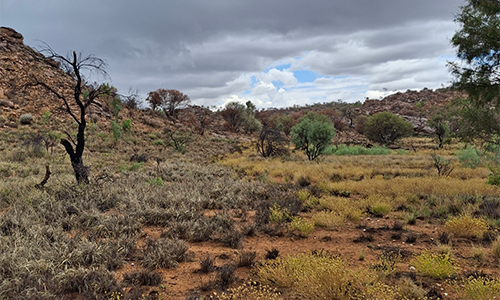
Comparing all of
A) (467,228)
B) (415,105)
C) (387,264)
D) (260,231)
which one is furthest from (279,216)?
(415,105)

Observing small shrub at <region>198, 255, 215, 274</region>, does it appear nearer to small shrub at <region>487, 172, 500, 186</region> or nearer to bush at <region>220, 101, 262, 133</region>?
small shrub at <region>487, 172, 500, 186</region>

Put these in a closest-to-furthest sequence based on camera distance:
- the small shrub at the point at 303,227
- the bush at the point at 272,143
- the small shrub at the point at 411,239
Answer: the small shrub at the point at 411,239, the small shrub at the point at 303,227, the bush at the point at 272,143

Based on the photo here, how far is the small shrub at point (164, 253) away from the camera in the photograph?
4918 mm

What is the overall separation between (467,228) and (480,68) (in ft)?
22.7

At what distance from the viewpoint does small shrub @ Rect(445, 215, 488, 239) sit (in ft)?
20.9

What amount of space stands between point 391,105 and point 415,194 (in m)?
73.7

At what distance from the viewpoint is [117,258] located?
486 centimetres

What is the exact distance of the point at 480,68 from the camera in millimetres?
10102

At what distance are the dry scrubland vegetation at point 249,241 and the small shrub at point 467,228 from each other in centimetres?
3

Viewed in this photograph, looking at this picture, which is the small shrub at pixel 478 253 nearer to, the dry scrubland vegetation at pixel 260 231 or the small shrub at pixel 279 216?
the dry scrubland vegetation at pixel 260 231

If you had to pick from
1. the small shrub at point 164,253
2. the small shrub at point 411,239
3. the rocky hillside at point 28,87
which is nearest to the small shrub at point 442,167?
the rocky hillside at point 28,87

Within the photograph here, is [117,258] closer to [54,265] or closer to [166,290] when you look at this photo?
[54,265]

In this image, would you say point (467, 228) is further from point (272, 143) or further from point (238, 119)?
point (238, 119)

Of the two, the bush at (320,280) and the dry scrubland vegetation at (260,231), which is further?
the dry scrubland vegetation at (260,231)
